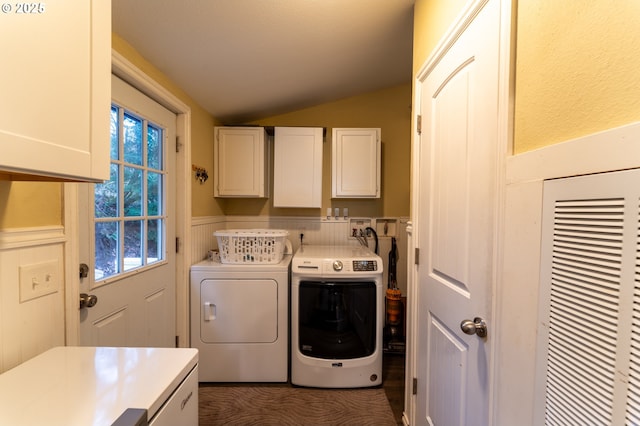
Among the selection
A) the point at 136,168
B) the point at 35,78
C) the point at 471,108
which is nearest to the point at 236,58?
the point at 136,168

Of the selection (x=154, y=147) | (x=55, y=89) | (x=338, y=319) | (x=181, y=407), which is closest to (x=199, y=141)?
(x=154, y=147)

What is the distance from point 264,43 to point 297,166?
1131 mm

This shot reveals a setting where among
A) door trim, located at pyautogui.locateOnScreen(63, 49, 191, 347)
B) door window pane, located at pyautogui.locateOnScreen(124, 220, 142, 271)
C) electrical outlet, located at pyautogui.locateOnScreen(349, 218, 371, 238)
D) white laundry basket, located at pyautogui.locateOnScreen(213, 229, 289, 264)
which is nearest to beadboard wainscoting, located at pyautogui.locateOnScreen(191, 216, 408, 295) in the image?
electrical outlet, located at pyautogui.locateOnScreen(349, 218, 371, 238)

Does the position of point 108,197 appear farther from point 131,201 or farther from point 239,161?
point 239,161

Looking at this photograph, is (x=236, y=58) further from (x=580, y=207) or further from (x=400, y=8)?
(x=580, y=207)

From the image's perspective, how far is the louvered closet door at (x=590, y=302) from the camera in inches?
17.8

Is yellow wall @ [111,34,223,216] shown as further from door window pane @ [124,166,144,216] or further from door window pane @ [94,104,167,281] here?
door window pane @ [124,166,144,216]

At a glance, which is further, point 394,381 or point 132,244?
point 394,381

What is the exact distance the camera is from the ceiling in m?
1.29

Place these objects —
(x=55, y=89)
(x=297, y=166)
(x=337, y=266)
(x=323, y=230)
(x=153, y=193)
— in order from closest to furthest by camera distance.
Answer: (x=55, y=89) < (x=153, y=193) < (x=337, y=266) < (x=297, y=166) < (x=323, y=230)

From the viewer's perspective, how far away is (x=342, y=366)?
1978 millimetres

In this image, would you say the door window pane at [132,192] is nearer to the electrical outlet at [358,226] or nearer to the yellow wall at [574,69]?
the yellow wall at [574,69]

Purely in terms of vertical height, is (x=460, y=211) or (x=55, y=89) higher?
(x=55, y=89)

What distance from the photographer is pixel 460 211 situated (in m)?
1.04
